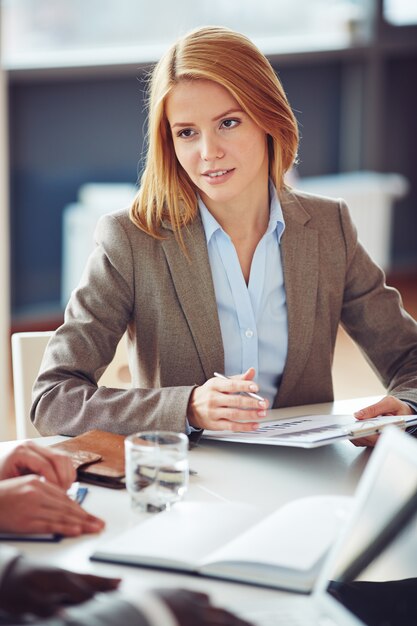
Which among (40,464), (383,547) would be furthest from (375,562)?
(40,464)

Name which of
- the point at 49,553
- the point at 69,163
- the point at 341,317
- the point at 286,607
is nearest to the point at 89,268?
the point at 341,317

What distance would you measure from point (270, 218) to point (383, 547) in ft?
3.69

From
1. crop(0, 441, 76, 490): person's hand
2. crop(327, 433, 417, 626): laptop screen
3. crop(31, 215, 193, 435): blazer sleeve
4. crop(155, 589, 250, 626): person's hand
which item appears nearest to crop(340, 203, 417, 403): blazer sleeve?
crop(31, 215, 193, 435): blazer sleeve

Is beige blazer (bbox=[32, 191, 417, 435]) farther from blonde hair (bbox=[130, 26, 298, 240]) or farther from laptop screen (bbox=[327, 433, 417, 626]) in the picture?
laptop screen (bbox=[327, 433, 417, 626])

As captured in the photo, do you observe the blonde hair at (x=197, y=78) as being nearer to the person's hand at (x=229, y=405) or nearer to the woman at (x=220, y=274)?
the woman at (x=220, y=274)

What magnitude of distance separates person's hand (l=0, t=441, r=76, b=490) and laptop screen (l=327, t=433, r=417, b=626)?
48 centimetres

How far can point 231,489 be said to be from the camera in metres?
1.60

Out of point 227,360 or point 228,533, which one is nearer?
point 228,533

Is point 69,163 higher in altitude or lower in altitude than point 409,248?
higher

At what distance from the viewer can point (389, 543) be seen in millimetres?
1152

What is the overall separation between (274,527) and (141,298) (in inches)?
32.1

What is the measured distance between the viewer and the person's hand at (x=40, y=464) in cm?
149

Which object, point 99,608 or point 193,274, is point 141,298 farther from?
point 99,608

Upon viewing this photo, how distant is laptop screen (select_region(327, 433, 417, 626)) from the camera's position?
1127 mm
